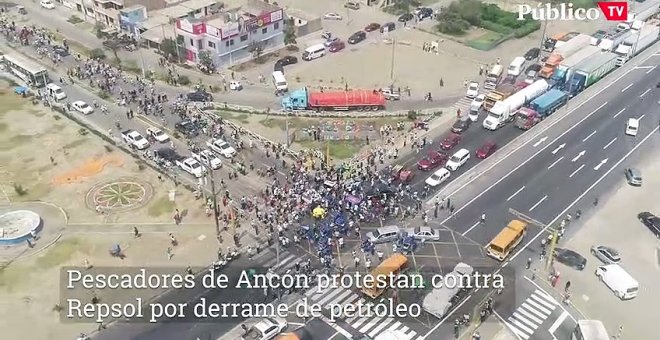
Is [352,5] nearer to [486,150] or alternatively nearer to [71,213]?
[486,150]

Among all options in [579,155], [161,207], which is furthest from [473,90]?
[161,207]

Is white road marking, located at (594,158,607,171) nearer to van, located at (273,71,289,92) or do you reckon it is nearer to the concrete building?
van, located at (273,71,289,92)

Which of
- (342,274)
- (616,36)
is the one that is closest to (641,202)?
(342,274)

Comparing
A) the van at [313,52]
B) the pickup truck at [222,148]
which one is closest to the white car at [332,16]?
the van at [313,52]

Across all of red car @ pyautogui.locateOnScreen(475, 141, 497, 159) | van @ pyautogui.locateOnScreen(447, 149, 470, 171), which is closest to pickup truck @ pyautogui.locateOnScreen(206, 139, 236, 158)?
van @ pyautogui.locateOnScreen(447, 149, 470, 171)

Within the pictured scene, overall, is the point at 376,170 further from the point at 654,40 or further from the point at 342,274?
the point at 654,40

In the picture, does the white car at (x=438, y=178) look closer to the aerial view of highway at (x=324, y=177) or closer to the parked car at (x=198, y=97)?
the aerial view of highway at (x=324, y=177)
